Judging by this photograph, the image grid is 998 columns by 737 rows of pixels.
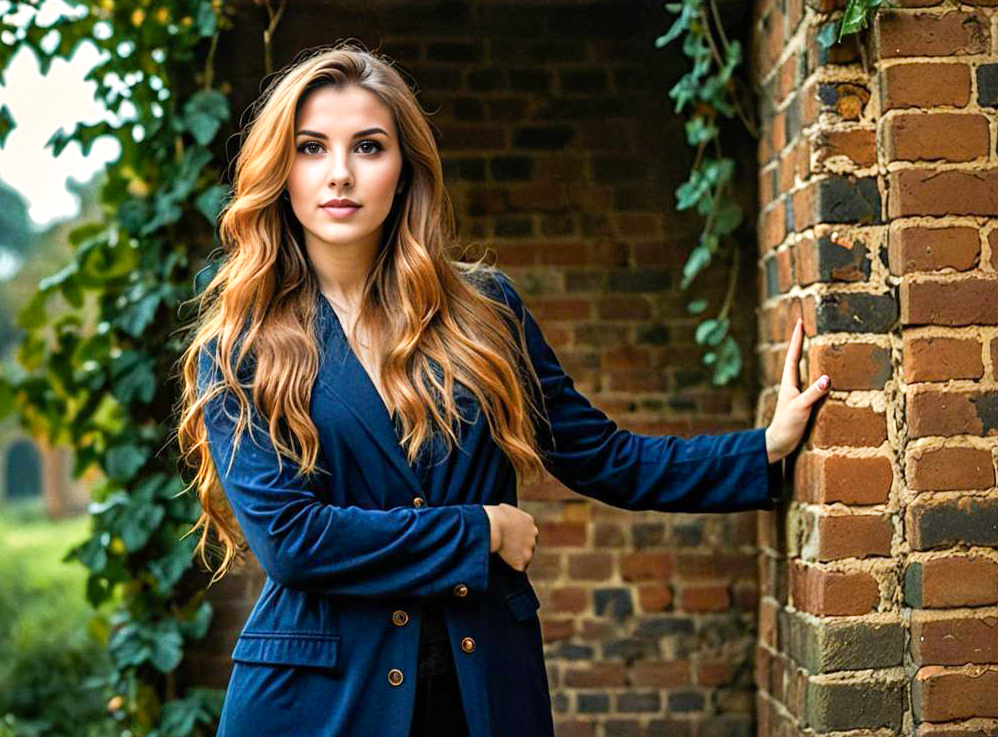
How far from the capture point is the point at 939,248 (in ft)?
7.85

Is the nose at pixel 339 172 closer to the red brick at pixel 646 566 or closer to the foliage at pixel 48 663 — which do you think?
the red brick at pixel 646 566

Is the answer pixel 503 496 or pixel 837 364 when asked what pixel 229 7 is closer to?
pixel 503 496

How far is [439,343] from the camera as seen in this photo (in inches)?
94.0

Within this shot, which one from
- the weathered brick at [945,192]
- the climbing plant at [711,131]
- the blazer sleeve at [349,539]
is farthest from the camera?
the climbing plant at [711,131]

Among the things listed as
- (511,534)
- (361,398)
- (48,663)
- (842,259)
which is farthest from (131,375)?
(48,663)

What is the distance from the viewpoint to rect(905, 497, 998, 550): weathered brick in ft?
7.80

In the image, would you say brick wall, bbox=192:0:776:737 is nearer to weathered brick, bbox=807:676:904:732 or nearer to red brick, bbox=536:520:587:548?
red brick, bbox=536:520:587:548

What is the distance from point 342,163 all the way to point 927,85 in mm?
1189

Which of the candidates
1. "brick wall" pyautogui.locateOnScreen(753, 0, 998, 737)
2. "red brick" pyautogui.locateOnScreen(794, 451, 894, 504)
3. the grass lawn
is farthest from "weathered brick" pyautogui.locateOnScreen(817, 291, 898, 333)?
the grass lawn

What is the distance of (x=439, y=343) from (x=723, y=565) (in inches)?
63.7

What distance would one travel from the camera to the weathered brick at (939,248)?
2387 millimetres

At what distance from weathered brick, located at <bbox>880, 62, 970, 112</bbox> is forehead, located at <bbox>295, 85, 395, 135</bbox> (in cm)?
103

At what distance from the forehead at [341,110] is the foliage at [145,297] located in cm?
120

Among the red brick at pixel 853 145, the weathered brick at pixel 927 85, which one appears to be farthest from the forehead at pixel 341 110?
the weathered brick at pixel 927 85
